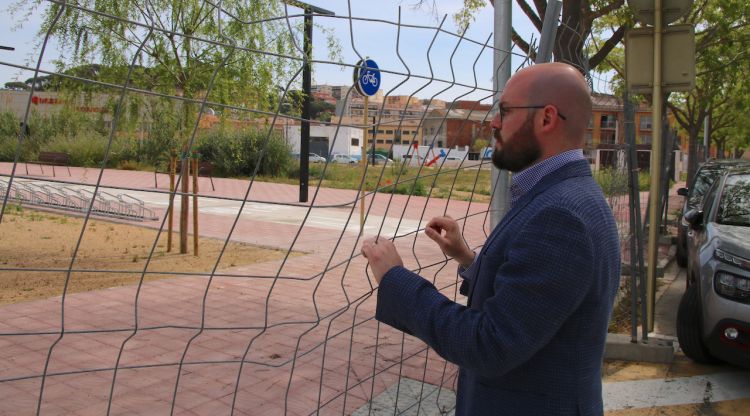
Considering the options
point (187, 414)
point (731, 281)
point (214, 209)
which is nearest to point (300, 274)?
point (187, 414)

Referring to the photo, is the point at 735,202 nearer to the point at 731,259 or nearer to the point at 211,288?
the point at 731,259

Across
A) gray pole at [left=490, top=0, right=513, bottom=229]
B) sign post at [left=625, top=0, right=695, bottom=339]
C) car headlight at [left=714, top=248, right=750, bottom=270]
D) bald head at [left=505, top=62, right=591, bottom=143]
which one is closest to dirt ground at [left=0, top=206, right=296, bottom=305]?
gray pole at [left=490, top=0, right=513, bottom=229]

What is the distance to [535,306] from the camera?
1333 millimetres

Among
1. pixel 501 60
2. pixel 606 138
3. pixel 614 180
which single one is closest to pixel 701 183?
pixel 606 138

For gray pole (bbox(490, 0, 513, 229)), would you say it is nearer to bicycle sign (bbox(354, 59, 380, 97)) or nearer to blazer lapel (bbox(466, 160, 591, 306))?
bicycle sign (bbox(354, 59, 380, 97))

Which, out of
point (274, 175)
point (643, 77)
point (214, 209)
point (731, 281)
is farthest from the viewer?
point (274, 175)

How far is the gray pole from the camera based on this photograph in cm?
302

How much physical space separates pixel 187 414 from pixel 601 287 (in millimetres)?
2649

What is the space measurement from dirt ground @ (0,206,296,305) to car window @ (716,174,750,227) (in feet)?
16.7

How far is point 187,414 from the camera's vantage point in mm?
3393

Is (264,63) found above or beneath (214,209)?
above

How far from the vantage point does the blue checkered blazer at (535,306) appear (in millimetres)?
1340

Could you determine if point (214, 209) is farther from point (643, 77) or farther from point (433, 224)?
point (433, 224)

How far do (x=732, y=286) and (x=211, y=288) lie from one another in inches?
187
